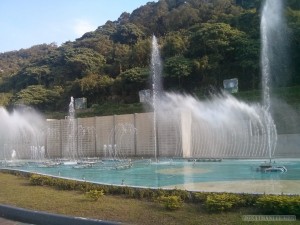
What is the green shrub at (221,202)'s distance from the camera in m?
7.11

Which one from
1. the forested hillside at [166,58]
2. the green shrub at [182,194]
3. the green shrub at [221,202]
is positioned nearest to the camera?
the green shrub at [221,202]

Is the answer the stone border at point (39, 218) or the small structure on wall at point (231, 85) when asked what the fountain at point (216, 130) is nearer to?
the small structure on wall at point (231, 85)

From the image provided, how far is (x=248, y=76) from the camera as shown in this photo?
32.4 m

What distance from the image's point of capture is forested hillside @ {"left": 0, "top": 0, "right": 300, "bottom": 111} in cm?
3255

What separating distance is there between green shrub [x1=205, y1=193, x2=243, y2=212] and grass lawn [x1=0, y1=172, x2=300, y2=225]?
130 millimetres

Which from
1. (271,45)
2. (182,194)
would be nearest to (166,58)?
(271,45)

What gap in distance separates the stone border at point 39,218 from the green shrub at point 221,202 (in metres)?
1.78

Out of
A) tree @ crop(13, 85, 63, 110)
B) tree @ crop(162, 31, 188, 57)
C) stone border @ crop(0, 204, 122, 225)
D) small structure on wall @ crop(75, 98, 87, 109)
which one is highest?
tree @ crop(162, 31, 188, 57)

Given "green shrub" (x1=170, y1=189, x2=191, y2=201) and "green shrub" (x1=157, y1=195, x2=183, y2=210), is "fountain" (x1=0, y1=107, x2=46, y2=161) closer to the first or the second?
"green shrub" (x1=170, y1=189, x2=191, y2=201)

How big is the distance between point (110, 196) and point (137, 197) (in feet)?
2.62

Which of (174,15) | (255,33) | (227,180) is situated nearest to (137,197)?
(227,180)

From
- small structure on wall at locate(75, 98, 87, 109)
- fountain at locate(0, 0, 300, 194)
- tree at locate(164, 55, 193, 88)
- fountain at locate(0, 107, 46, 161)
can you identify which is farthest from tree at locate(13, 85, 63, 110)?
tree at locate(164, 55, 193, 88)

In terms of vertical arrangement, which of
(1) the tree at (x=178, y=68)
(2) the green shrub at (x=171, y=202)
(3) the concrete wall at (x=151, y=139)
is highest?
(1) the tree at (x=178, y=68)

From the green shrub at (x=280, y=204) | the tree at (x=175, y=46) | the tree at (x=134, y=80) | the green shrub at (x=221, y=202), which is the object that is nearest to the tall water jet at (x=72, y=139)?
the tree at (x=134, y=80)
